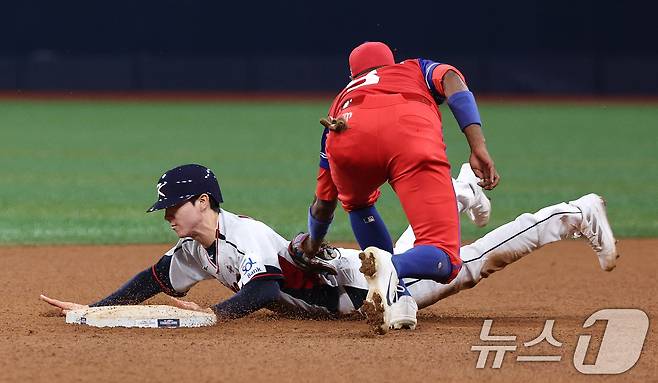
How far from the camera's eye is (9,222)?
9094mm

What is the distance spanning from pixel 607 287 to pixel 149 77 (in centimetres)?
2632

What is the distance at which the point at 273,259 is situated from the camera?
471cm

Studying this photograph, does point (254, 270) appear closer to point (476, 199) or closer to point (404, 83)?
point (404, 83)

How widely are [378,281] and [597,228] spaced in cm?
146

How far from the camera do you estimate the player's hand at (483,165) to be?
4426 mm

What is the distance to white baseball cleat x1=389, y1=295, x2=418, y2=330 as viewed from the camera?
464 centimetres

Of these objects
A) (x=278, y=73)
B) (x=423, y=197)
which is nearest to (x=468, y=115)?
(x=423, y=197)

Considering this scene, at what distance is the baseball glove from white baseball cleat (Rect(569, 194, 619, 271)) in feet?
3.79

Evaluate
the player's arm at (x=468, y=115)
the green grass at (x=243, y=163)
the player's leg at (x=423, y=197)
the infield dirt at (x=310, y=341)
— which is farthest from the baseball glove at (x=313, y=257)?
the green grass at (x=243, y=163)

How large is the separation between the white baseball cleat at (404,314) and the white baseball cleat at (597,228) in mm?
929

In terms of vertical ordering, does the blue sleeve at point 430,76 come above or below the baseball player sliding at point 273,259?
above

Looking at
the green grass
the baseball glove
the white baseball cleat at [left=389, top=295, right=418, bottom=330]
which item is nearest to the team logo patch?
the baseball glove

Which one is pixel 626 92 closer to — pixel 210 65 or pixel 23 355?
pixel 210 65

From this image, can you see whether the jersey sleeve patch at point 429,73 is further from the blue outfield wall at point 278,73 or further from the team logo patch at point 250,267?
the blue outfield wall at point 278,73
